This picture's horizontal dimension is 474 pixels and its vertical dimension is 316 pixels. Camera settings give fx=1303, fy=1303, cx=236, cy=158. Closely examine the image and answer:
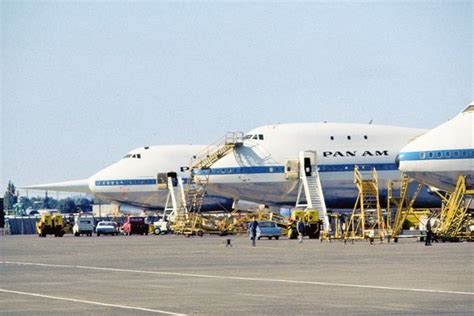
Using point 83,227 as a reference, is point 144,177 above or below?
above

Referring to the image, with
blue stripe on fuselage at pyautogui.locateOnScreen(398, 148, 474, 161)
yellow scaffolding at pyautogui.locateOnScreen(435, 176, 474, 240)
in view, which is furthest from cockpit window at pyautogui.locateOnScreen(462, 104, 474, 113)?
yellow scaffolding at pyautogui.locateOnScreen(435, 176, 474, 240)

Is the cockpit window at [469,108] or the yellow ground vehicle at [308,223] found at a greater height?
Answer: the cockpit window at [469,108]

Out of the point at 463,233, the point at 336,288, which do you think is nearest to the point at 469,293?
the point at 336,288

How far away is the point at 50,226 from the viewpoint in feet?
362

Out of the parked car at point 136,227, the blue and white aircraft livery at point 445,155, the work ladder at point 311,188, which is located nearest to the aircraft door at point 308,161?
the work ladder at point 311,188

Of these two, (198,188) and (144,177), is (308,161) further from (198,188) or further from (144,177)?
(144,177)

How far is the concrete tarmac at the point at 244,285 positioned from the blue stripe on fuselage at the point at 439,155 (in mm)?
21597

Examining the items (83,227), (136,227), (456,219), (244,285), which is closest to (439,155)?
(456,219)

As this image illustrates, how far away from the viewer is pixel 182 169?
121562mm

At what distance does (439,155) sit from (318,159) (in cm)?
2781

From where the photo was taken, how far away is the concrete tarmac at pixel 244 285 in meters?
23.9

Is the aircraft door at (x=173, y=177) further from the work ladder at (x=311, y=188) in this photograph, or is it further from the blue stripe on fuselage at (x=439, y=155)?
the blue stripe on fuselage at (x=439, y=155)

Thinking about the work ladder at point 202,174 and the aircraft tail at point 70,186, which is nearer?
the work ladder at point 202,174

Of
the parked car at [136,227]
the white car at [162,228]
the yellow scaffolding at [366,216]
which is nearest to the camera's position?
the yellow scaffolding at [366,216]
